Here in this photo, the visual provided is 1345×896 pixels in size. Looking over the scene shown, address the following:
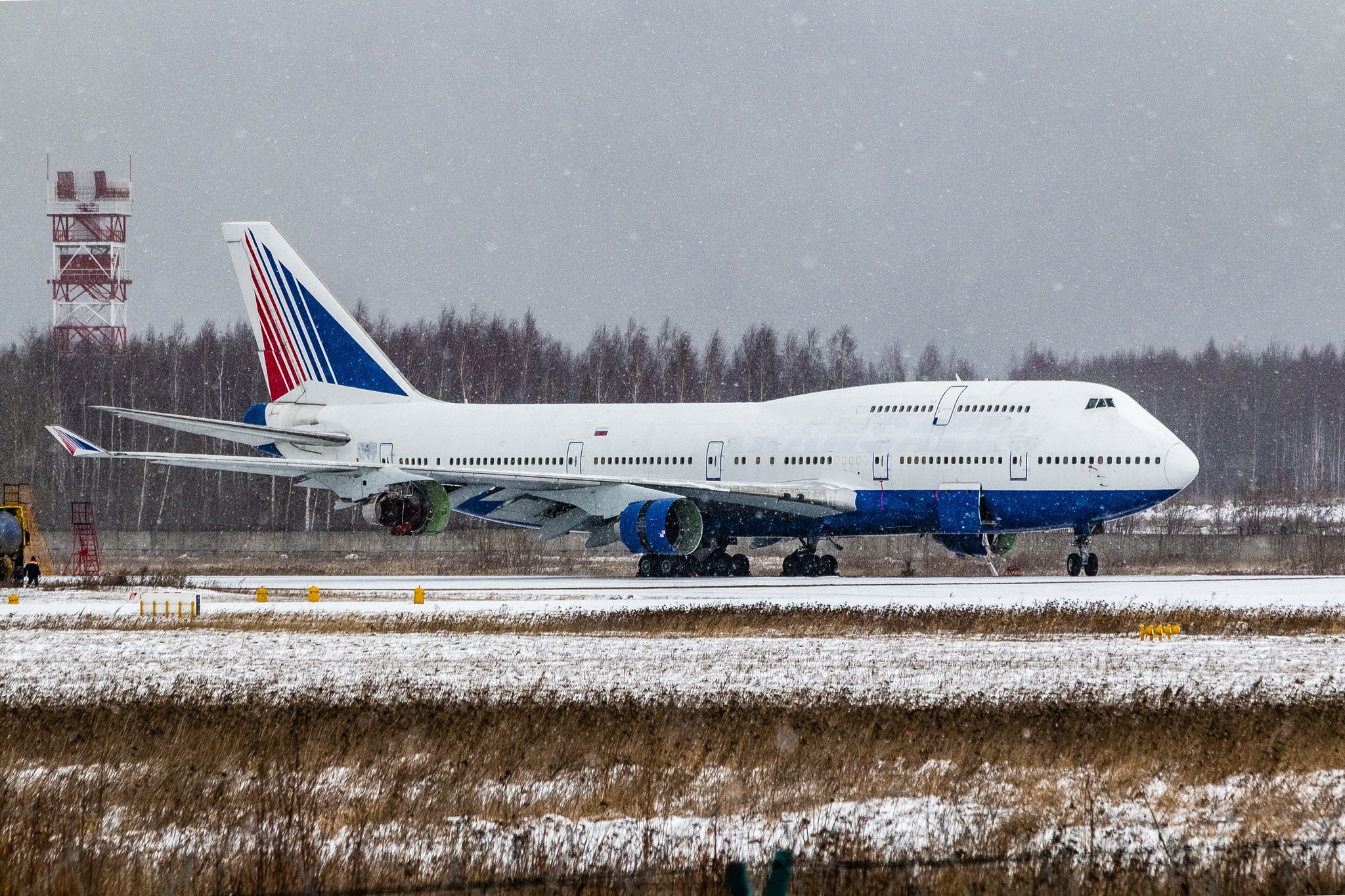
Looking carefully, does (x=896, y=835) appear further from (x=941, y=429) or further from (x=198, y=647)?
(x=941, y=429)

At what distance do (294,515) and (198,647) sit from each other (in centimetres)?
5227

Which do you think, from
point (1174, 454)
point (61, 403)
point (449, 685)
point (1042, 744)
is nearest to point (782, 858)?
point (1042, 744)

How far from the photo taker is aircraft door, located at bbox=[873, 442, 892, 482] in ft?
122

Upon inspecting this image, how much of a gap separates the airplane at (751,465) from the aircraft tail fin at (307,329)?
771mm

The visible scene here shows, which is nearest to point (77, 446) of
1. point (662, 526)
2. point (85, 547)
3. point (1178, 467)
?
point (85, 547)

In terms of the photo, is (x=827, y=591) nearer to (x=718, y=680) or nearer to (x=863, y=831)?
(x=718, y=680)

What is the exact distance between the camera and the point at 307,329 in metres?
45.7

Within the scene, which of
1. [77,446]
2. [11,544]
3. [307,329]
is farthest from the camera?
[307,329]

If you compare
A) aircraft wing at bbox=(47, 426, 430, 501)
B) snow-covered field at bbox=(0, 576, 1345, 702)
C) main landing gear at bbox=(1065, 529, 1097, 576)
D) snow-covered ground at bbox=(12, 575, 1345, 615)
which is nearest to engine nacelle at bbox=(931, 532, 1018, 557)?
snow-covered ground at bbox=(12, 575, 1345, 615)

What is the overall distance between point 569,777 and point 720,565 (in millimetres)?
30468

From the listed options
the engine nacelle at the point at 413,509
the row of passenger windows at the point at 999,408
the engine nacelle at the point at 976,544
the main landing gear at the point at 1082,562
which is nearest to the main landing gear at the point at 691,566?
the engine nacelle at the point at 413,509

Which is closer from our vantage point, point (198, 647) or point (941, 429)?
point (198, 647)

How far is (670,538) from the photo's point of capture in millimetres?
37719

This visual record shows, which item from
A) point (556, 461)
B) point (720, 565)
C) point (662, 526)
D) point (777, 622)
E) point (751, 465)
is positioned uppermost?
point (556, 461)
